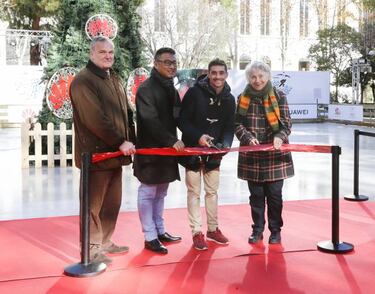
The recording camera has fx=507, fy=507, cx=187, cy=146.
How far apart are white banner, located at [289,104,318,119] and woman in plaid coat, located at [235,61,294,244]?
20161 mm

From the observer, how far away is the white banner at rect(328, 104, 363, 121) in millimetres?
22016

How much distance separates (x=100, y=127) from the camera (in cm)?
388

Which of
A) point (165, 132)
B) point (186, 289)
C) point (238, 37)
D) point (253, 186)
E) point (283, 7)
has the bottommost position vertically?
point (186, 289)

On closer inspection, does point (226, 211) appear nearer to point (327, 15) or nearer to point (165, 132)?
point (165, 132)

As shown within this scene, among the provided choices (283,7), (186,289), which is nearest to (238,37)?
(283,7)

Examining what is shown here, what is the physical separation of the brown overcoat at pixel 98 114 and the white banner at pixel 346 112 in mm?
19336

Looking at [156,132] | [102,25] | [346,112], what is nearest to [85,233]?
[156,132]

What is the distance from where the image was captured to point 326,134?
17375 millimetres

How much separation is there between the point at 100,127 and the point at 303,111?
2161 centimetres

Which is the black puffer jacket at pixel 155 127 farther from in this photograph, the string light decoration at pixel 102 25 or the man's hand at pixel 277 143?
the string light decoration at pixel 102 25

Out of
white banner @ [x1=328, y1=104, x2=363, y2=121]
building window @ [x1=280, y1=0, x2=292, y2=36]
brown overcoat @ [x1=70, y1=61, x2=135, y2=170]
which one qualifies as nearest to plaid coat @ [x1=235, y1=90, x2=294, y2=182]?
brown overcoat @ [x1=70, y1=61, x2=135, y2=170]

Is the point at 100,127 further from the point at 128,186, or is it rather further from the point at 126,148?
the point at 128,186

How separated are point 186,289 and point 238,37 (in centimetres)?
3751

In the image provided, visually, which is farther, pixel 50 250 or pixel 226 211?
pixel 226 211
